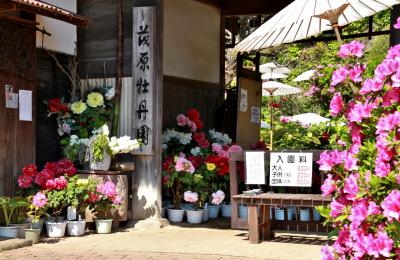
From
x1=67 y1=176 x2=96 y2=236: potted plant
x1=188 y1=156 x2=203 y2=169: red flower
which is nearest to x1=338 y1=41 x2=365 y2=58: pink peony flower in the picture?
x1=67 y1=176 x2=96 y2=236: potted plant

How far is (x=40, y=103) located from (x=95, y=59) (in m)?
1.27

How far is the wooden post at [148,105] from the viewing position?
30.6 feet

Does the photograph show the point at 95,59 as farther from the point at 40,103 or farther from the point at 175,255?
the point at 175,255

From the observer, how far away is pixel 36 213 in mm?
8312

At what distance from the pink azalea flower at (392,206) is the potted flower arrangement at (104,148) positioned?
242 inches

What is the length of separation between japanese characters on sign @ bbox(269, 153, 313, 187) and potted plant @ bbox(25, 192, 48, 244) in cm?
313

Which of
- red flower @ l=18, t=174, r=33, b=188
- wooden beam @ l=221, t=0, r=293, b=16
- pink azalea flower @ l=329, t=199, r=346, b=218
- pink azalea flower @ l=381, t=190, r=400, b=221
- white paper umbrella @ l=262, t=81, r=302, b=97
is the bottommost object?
red flower @ l=18, t=174, r=33, b=188

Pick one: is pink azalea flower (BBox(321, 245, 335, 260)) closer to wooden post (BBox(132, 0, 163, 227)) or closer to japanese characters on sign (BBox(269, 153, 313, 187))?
japanese characters on sign (BBox(269, 153, 313, 187))

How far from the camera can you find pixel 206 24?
12250mm

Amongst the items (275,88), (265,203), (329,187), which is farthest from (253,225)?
(275,88)

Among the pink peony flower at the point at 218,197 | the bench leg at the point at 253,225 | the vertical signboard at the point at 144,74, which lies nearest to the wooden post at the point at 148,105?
the vertical signboard at the point at 144,74

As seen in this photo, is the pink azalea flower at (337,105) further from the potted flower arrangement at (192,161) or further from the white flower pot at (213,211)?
the white flower pot at (213,211)

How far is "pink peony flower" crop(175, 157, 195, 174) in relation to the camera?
9656mm

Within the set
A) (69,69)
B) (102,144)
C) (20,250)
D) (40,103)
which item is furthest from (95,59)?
(20,250)
